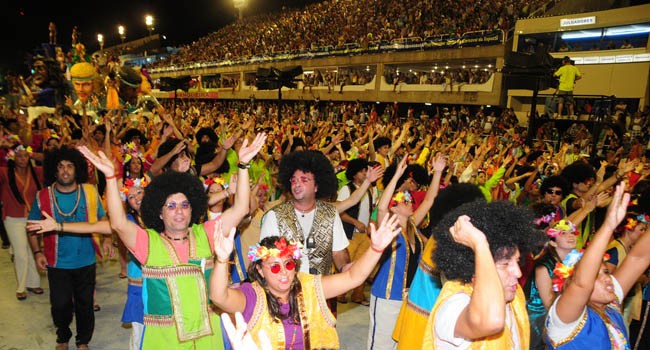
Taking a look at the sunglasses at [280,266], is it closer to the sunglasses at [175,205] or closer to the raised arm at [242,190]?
the raised arm at [242,190]

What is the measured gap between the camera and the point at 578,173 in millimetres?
5500

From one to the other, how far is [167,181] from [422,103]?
21746 mm

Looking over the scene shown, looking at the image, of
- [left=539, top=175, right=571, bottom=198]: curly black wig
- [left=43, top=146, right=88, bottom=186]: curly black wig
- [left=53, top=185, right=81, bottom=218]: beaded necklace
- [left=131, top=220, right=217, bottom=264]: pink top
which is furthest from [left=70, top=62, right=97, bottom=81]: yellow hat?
[left=539, top=175, right=571, bottom=198]: curly black wig

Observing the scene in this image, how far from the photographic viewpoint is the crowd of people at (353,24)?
21641 millimetres

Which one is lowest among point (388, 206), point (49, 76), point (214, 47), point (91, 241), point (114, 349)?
point (114, 349)

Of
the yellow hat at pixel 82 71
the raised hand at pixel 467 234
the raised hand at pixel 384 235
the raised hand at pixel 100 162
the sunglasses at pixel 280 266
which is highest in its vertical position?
the yellow hat at pixel 82 71

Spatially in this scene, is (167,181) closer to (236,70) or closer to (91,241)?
(91,241)

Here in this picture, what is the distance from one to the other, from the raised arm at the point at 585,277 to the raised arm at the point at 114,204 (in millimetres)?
2388

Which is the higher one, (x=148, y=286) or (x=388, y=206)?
(x=388, y=206)

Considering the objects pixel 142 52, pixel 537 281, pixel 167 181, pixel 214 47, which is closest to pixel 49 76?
pixel 167 181

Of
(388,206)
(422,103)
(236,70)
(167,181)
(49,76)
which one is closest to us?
(167,181)

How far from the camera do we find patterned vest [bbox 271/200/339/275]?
3.38 m

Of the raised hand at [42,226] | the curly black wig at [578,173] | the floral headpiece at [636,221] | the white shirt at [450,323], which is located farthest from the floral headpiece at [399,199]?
the curly black wig at [578,173]

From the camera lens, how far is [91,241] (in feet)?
13.1
